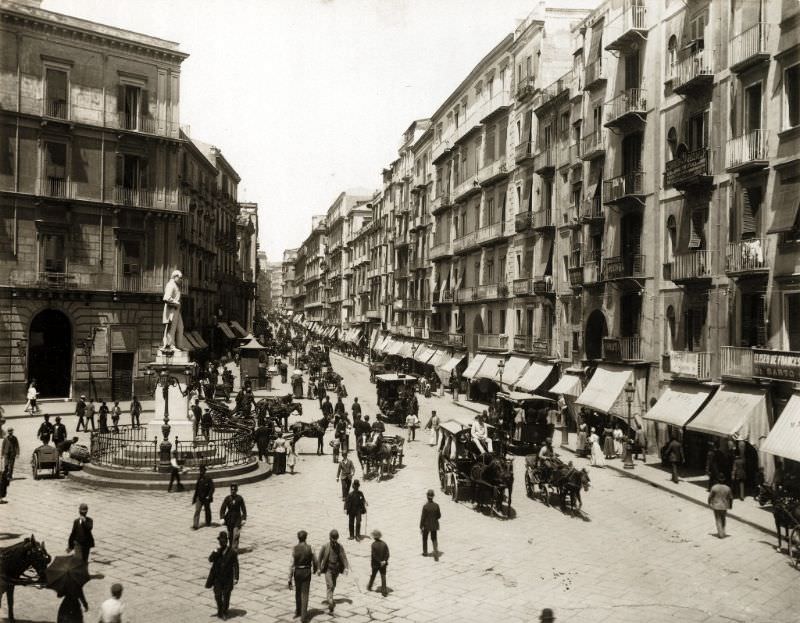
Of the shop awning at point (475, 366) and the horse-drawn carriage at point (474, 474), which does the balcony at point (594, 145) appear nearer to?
the shop awning at point (475, 366)

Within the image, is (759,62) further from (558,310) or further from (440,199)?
(440,199)

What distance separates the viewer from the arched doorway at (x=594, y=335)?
32.6 meters

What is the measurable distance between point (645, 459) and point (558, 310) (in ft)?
37.6

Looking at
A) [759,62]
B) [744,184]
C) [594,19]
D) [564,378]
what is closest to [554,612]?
[744,184]

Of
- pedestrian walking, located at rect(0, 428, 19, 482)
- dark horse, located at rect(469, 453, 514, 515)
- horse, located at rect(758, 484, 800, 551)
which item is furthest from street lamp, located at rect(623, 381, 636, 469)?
pedestrian walking, located at rect(0, 428, 19, 482)

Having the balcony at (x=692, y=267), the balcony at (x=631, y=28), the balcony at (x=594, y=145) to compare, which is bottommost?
the balcony at (x=692, y=267)

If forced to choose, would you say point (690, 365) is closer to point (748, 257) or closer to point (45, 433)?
point (748, 257)

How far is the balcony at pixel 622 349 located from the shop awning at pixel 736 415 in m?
6.01

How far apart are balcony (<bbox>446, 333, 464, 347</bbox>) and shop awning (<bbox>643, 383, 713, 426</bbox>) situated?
2516 cm

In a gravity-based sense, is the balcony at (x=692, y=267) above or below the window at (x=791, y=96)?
below

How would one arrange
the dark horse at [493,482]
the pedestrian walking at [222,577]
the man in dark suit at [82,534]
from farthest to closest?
1. the dark horse at [493,482]
2. the man in dark suit at [82,534]
3. the pedestrian walking at [222,577]

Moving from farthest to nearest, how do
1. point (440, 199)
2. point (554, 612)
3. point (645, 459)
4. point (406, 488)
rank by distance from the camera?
point (440, 199)
point (645, 459)
point (406, 488)
point (554, 612)

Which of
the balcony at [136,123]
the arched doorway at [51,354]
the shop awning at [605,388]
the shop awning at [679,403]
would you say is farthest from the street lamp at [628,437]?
the balcony at [136,123]

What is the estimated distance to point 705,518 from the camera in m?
18.2
